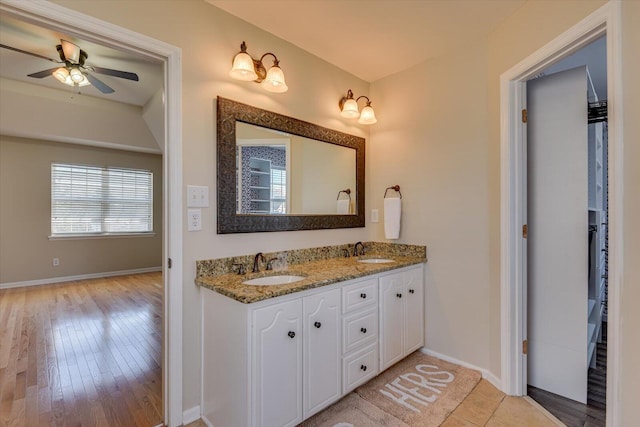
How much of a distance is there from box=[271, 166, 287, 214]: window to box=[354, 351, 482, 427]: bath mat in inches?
53.1

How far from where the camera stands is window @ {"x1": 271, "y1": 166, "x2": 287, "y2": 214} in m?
2.13

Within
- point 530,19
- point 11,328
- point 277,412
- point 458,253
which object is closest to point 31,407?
point 277,412

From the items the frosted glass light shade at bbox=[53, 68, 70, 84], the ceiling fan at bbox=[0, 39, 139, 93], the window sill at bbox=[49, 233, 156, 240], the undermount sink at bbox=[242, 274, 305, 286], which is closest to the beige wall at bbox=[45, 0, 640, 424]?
the undermount sink at bbox=[242, 274, 305, 286]

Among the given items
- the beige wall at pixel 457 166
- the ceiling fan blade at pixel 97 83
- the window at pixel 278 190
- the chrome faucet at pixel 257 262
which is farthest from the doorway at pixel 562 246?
the ceiling fan blade at pixel 97 83

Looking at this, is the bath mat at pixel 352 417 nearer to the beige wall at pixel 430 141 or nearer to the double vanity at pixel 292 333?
the double vanity at pixel 292 333

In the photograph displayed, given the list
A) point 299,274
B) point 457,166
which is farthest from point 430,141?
point 299,274

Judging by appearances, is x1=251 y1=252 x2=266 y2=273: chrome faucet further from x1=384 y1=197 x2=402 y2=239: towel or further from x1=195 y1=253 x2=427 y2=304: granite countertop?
x1=384 y1=197 x2=402 y2=239: towel

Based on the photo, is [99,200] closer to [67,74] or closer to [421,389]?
[67,74]

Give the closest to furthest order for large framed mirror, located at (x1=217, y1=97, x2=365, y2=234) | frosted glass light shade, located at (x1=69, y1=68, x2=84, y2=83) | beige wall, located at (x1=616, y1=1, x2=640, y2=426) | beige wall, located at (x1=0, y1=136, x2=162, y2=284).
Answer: beige wall, located at (x1=616, y1=1, x2=640, y2=426) < large framed mirror, located at (x1=217, y1=97, x2=365, y2=234) < frosted glass light shade, located at (x1=69, y1=68, x2=84, y2=83) < beige wall, located at (x1=0, y1=136, x2=162, y2=284)

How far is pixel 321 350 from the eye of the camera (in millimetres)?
1668

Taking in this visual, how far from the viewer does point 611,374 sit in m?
1.23

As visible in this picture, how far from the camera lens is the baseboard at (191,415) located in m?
1.65

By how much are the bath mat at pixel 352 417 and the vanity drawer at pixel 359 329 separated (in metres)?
0.33

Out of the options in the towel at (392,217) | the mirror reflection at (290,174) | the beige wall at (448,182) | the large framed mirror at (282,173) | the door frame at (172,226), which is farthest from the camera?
the towel at (392,217)
